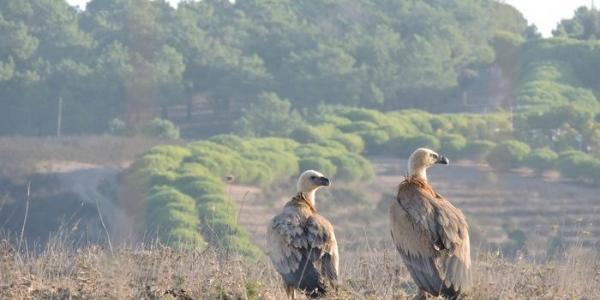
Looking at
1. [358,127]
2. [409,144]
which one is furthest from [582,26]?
[409,144]

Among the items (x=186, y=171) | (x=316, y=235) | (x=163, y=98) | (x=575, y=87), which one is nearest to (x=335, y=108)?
(x=163, y=98)

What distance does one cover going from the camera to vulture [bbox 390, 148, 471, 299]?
8938 millimetres

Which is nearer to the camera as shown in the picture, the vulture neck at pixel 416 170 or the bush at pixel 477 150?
the vulture neck at pixel 416 170

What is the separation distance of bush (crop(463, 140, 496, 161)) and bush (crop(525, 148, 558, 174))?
8.57ft

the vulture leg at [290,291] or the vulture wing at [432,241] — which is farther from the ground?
the vulture wing at [432,241]

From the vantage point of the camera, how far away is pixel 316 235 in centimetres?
975

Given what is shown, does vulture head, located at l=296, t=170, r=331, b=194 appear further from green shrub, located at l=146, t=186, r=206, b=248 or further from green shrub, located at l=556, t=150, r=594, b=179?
green shrub, located at l=556, t=150, r=594, b=179

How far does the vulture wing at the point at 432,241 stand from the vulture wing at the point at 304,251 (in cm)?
55

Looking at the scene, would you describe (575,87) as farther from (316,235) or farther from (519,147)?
(316,235)

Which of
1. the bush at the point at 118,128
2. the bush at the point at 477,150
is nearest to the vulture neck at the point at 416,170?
the bush at the point at 477,150

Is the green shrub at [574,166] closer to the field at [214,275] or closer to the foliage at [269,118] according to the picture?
the foliage at [269,118]

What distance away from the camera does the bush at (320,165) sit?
59.2 meters

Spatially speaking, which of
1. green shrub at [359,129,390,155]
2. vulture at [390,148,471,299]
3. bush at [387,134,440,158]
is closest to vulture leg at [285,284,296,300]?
vulture at [390,148,471,299]

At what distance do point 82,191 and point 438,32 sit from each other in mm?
37334
